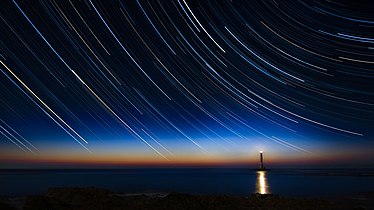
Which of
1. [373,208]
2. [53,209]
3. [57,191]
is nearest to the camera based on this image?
[53,209]

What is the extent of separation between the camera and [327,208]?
21594mm

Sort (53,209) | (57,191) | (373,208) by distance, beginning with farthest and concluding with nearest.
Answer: (57,191)
(373,208)
(53,209)

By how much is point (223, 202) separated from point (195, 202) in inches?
80.8

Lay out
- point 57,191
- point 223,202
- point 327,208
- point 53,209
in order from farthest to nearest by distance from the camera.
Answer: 1. point 57,191
2. point 223,202
3. point 327,208
4. point 53,209

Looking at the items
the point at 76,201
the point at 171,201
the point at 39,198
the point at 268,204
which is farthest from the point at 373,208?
the point at 39,198

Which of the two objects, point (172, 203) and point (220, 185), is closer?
point (172, 203)

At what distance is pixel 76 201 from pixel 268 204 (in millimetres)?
13991

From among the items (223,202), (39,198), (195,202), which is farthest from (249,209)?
(39,198)

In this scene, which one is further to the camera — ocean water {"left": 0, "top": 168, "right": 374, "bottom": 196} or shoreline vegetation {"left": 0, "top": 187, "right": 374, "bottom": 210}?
ocean water {"left": 0, "top": 168, "right": 374, "bottom": 196}

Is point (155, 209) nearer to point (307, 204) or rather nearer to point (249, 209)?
point (249, 209)

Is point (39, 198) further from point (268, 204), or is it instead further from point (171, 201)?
point (268, 204)

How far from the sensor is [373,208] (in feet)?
83.6

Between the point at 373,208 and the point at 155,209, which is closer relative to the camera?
the point at 155,209

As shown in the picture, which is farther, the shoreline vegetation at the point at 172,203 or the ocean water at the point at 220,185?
the ocean water at the point at 220,185
